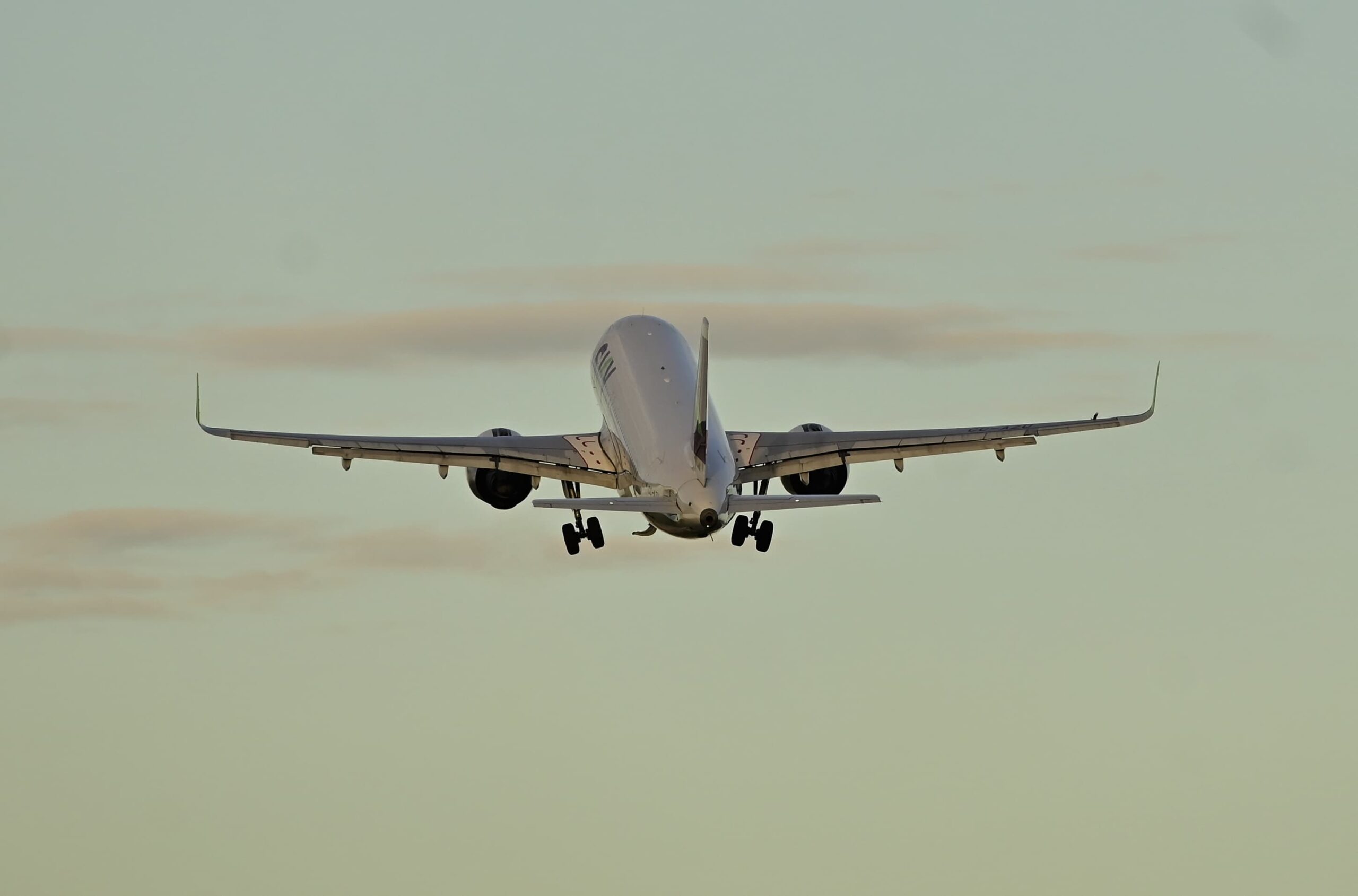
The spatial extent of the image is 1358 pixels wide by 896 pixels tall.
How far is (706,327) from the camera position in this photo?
88.4 m

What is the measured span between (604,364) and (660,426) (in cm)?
1076

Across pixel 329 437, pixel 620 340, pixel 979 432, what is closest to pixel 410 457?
pixel 329 437

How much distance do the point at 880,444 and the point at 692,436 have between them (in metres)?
9.54

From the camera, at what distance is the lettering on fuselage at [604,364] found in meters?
97.4

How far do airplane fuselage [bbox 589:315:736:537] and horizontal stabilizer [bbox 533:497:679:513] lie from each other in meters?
0.50

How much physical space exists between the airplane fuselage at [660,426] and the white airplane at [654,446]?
0.07 m

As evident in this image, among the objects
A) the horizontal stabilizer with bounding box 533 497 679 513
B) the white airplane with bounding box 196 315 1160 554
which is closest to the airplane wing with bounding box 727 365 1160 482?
the white airplane with bounding box 196 315 1160 554

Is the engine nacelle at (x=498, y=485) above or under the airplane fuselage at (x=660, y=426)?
under

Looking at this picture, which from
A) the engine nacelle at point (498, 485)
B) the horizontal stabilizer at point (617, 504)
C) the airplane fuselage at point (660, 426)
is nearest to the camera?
the horizontal stabilizer at point (617, 504)

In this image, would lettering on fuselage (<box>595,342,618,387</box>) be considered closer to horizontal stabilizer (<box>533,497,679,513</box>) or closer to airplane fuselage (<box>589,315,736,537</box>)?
airplane fuselage (<box>589,315,736,537</box>)

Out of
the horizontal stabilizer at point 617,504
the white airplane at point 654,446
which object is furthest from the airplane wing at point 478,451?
the horizontal stabilizer at point 617,504

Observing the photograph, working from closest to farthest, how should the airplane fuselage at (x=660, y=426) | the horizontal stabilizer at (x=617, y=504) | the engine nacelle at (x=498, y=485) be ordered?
the horizontal stabilizer at (x=617, y=504) → the airplane fuselage at (x=660, y=426) → the engine nacelle at (x=498, y=485)

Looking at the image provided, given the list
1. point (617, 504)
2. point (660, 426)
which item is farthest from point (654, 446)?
point (617, 504)

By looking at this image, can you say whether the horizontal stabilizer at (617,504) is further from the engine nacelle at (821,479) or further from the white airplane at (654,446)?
the engine nacelle at (821,479)
